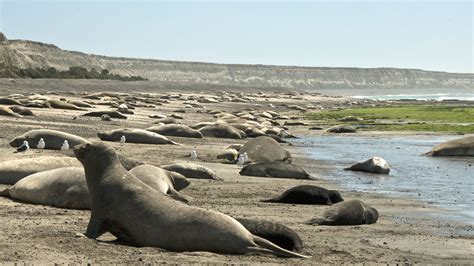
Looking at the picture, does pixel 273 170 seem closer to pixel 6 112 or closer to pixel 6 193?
pixel 6 193

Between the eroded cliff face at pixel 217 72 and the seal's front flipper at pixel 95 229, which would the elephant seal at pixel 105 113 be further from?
the eroded cliff face at pixel 217 72

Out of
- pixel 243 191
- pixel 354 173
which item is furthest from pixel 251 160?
pixel 243 191

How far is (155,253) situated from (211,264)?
0.58m

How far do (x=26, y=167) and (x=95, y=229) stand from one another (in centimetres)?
327

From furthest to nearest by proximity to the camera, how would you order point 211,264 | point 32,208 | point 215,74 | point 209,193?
point 215,74 < point 209,193 < point 32,208 < point 211,264

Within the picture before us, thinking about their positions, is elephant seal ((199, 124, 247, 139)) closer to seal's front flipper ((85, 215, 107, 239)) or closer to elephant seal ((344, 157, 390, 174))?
elephant seal ((344, 157, 390, 174))

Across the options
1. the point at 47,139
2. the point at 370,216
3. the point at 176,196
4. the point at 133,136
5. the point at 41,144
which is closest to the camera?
the point at 370,216

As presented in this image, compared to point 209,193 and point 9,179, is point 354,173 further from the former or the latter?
point 9,179

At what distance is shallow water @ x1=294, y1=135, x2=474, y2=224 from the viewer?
12.7 meters

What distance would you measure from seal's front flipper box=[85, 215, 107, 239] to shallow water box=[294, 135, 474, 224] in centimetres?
482

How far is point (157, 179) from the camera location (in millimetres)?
9891

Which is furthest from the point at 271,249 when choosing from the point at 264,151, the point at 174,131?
the point at 174,131

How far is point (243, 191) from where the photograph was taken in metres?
11.9

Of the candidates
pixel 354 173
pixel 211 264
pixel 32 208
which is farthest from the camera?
pixel 354 173
